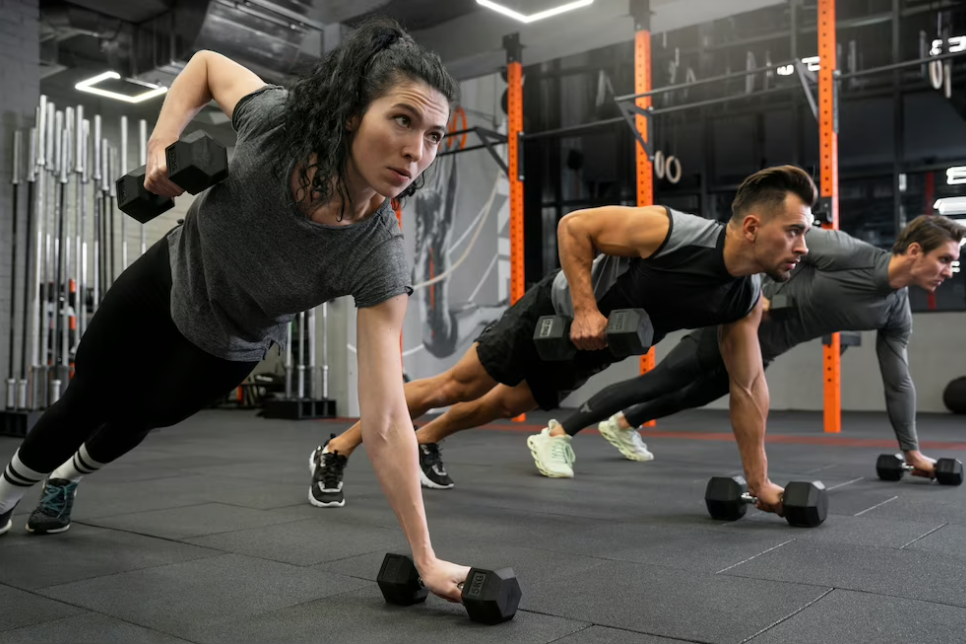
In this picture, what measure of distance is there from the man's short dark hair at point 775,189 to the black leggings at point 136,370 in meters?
1.35

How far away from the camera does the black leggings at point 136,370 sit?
A: 164 cm

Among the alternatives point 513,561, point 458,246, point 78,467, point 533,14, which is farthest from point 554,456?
point 458,246

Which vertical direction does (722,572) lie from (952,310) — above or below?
below

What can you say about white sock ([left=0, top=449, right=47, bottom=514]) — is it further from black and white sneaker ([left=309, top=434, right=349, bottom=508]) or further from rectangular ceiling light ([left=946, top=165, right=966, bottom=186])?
rectangular ceiling light ([left=946, top=165, right=966, bottom=186])

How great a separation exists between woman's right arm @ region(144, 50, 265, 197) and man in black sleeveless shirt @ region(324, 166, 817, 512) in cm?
110

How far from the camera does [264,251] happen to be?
1455 millimetres

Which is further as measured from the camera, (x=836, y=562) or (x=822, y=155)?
(x=822, y=155)

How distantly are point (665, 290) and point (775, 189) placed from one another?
15.6 inches

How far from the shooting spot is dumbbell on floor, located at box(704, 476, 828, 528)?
2188 millimetres

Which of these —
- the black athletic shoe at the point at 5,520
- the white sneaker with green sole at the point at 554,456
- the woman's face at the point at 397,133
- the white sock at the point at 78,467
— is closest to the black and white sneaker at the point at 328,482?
the white sock at the point at 78,467

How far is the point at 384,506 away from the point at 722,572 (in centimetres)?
124

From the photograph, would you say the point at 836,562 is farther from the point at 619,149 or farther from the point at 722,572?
the point at 619,149

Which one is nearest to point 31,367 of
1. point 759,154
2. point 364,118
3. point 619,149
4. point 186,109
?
point 186,109

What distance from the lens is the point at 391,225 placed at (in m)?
1.48
